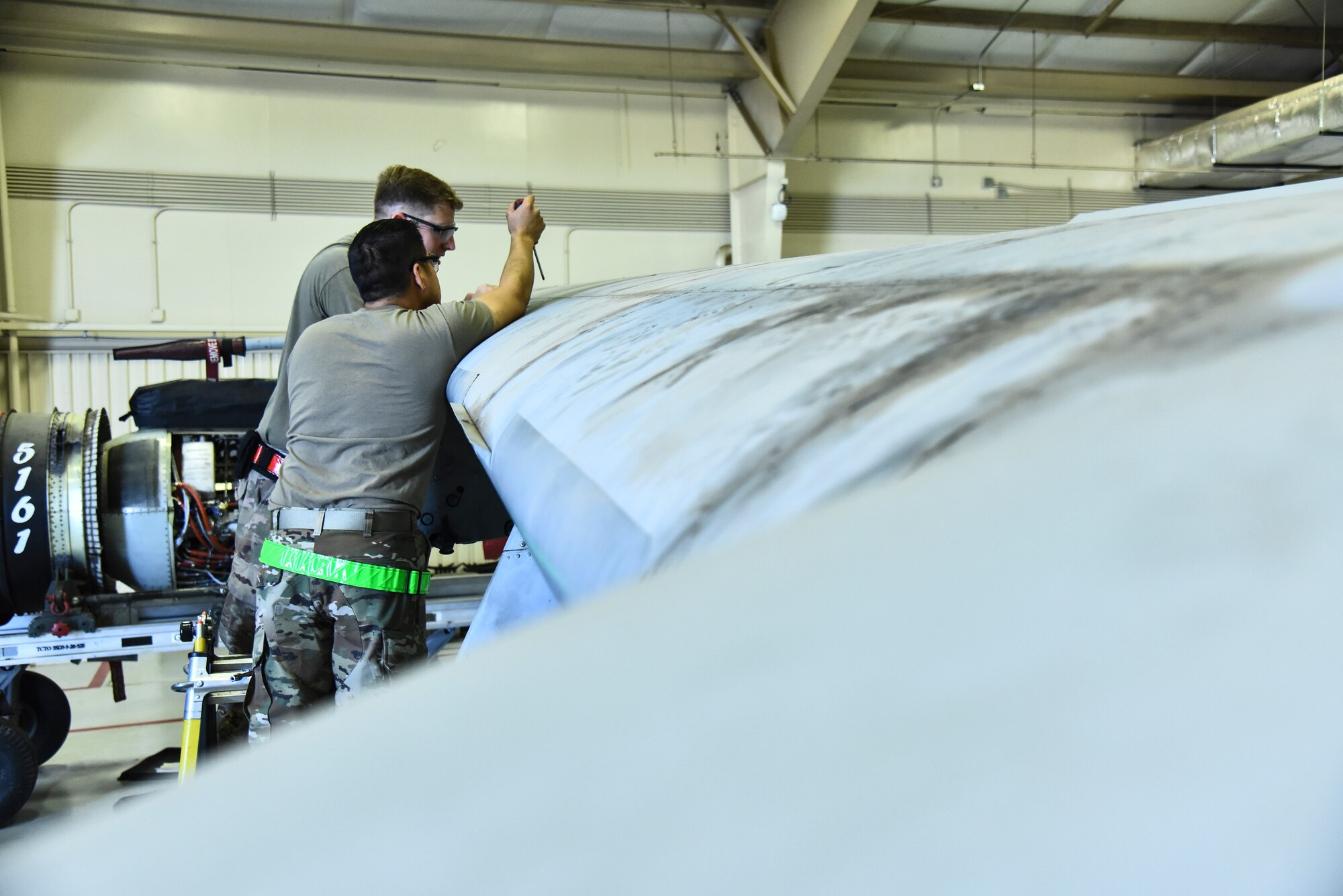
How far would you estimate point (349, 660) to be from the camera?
232 cm

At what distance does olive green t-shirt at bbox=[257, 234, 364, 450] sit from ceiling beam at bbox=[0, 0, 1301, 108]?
6.70 m

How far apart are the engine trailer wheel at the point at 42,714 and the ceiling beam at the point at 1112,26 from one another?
28.7ft

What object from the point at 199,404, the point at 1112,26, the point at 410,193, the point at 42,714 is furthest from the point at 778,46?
the point at 42,714

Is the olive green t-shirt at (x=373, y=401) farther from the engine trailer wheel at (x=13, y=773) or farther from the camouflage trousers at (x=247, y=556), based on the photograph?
the engine trailer wheel at (x=13, y=773)

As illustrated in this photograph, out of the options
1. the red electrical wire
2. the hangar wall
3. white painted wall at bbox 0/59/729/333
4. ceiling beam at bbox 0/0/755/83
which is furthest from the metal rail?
ceiling beam at bbox 0/0/755/83

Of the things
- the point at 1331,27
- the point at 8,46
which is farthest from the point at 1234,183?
the point at 8,46

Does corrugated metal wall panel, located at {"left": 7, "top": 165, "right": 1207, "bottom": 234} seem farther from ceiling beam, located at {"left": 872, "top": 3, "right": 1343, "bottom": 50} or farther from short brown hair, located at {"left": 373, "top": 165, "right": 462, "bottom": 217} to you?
short brown hair, located at {"left": 373, "top": 165, "right": 462, "bottom": 217}

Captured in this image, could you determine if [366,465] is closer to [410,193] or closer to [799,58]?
[410,193]

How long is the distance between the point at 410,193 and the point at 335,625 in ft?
4.08

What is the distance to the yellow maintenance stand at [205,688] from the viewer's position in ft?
12.0

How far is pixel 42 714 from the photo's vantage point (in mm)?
4957

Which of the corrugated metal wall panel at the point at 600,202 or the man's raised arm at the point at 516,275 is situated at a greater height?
the corrugated metal wall panel at the point at 600,202

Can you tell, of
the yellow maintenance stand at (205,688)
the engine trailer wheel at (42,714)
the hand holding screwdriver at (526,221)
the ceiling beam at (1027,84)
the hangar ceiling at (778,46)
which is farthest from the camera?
the ceiling beam at (1027,84)

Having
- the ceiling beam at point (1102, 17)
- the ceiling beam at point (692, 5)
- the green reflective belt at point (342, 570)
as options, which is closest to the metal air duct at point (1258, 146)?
the ceiling beam at point (1102, 17)
